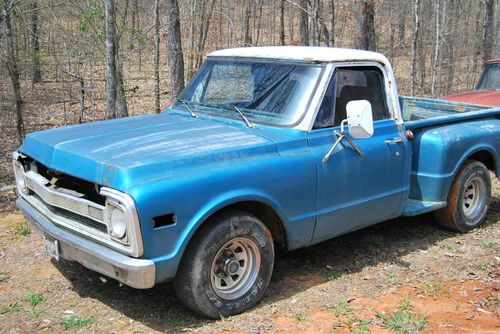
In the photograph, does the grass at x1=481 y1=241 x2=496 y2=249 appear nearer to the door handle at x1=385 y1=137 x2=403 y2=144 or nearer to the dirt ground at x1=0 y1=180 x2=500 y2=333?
the dirt ground at x1=0 y1=180 x2=500 y2=333

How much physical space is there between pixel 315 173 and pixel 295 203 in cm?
31

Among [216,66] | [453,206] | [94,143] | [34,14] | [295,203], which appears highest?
[34,14]

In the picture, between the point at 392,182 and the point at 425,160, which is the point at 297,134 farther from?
the point at 425,160

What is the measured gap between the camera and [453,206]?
5836 mm

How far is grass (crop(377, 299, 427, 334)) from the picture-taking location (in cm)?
389

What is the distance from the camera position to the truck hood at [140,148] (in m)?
3.56

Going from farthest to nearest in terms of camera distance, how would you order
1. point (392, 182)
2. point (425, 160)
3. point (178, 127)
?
1. point (425, 160)
2. point (392, 182)
3. point (178, 127)

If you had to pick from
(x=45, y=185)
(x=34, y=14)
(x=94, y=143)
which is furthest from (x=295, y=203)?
(x=34, y=14)

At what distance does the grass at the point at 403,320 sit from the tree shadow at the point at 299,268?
743mm

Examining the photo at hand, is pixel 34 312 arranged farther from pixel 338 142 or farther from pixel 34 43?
pixel 34 43

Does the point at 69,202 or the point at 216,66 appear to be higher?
the point at 216,66

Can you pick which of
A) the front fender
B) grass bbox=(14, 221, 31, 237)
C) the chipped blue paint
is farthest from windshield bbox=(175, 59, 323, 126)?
grass bbox=(14, 221, 31, 237)

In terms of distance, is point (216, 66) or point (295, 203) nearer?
point (295, 203)

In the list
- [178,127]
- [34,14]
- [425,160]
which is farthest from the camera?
[34,14]
